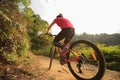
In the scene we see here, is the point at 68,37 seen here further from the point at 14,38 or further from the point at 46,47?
the point at 46,47

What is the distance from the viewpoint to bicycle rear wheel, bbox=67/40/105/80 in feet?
19.7

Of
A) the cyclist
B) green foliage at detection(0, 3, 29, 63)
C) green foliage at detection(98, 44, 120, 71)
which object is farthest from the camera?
green foliage at detection(98, 44, 120, 71)

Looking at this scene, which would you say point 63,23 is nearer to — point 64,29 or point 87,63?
point 64,29

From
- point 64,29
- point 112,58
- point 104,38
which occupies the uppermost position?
point 104,38

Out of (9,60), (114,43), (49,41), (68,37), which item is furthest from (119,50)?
(114,43)

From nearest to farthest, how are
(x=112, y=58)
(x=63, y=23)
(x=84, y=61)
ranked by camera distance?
(x=84, y=61) → (x=63, y=23) → (x=112, y=58)

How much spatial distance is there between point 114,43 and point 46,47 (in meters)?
7.75

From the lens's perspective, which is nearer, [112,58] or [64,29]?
[64,29]

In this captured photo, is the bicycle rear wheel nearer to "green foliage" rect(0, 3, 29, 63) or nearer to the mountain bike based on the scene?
the mountain bike

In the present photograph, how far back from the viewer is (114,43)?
1962 centimetres


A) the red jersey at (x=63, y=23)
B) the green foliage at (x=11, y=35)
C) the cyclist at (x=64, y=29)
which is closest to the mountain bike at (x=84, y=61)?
the cyclist at (x=64, y=29)

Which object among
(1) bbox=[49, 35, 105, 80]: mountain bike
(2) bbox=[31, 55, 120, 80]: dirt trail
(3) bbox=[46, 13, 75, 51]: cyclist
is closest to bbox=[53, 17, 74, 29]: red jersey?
(3) bbox=[46, 13, 75, 51]: cyclist

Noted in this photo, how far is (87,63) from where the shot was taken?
6805mm

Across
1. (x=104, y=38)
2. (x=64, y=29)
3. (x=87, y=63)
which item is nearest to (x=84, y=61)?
(x=87, y=63)
